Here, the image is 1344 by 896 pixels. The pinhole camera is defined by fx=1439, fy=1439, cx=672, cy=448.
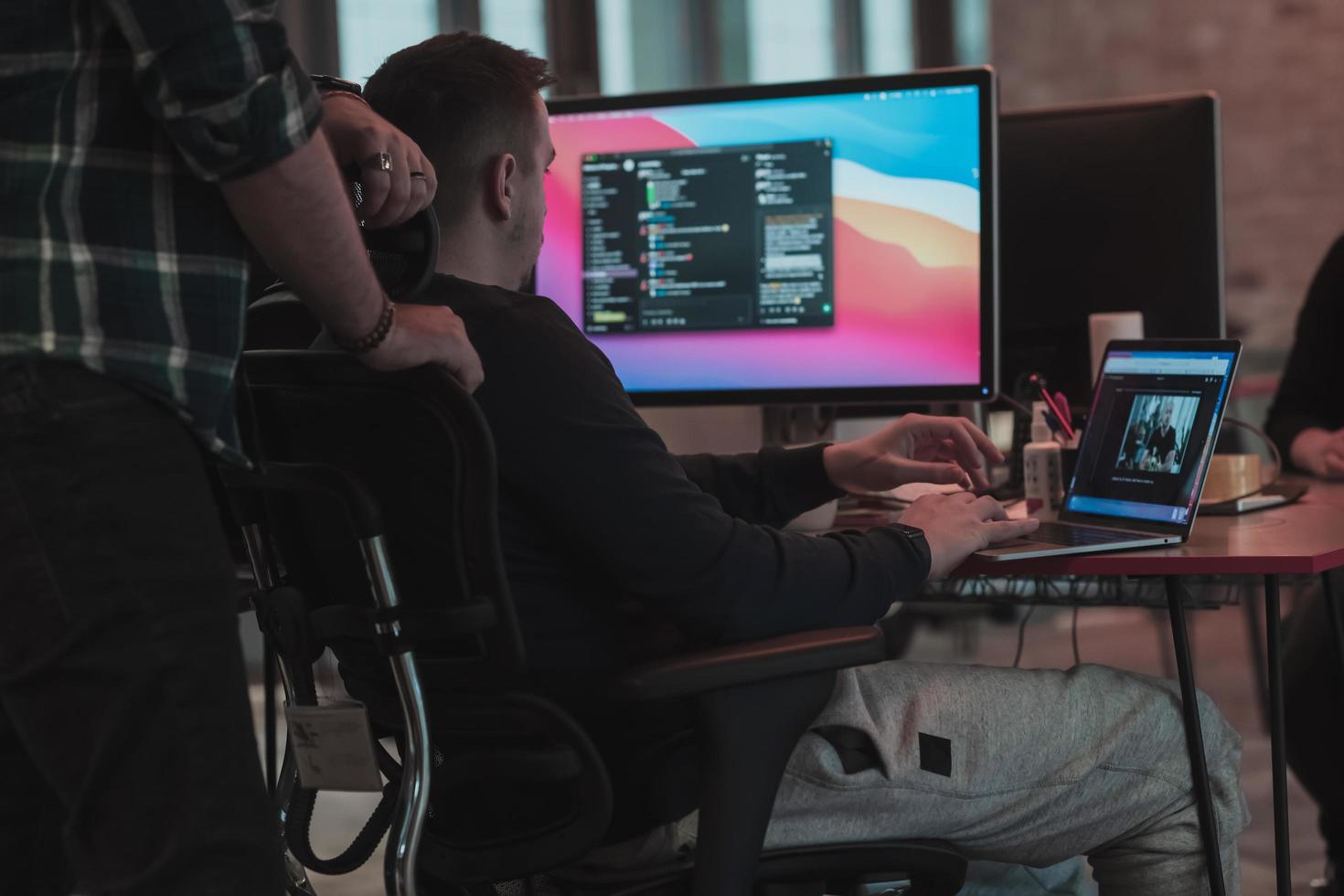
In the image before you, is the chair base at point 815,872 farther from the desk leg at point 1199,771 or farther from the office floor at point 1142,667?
the office floor at point 1142,667

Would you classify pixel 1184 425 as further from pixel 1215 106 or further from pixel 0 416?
pixel 0 416

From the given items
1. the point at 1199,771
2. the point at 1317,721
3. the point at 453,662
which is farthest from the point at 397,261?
the point at 1317,721

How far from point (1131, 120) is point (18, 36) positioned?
5.25 ft

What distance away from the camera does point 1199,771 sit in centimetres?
139

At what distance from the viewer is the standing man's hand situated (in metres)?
1.13

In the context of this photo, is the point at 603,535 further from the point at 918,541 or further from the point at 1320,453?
the point at 1320,453

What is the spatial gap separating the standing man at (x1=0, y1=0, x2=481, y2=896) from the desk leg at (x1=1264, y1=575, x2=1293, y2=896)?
3.35 ft

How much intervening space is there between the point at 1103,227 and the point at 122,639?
160 cm

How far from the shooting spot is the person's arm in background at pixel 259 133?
89cm

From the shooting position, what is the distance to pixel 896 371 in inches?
74.0

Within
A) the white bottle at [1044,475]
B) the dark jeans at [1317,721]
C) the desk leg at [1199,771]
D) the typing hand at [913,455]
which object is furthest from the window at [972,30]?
the desk leg at [1199,771]

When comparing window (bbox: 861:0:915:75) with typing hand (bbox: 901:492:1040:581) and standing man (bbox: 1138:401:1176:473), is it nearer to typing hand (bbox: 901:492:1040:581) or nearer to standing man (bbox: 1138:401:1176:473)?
standing man (bbox: 1138:401:1176:473)

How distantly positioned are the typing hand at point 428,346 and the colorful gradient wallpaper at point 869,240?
839mm

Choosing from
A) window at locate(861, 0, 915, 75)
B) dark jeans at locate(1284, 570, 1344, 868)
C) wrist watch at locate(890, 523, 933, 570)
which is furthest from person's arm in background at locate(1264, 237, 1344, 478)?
window at locate(861, 0, 915, 75)
